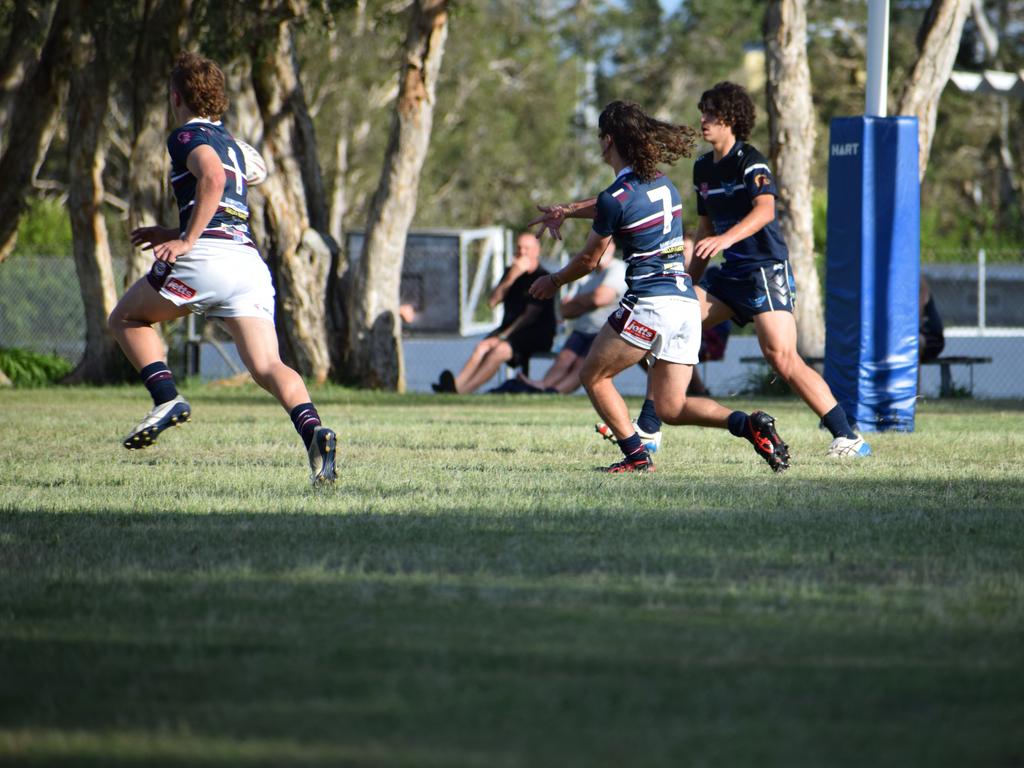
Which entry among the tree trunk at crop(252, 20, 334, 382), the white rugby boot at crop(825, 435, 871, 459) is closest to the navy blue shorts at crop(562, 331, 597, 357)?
the tree trunk at crop(252, 20, 334, 382)

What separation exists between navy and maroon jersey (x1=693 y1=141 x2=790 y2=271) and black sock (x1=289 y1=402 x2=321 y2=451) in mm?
2747

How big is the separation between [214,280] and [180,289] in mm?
174

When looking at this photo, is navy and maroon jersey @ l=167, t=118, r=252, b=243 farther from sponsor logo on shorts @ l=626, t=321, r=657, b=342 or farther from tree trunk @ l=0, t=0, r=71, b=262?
tree trunk @ l=0, t=0, r=71, b=262

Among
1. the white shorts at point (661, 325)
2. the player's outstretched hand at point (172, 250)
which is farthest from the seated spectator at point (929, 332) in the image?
the player's outstretched hand at point (172, 250)

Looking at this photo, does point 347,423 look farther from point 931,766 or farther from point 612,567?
point 931,766

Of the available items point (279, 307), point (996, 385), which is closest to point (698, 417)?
point (279, 307)

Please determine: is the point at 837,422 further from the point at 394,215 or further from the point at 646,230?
the point at 394,215

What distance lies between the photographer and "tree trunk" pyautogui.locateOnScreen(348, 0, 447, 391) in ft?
57.2

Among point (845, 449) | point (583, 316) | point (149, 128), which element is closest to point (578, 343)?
point (583, 316)

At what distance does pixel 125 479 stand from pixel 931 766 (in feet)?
17.4

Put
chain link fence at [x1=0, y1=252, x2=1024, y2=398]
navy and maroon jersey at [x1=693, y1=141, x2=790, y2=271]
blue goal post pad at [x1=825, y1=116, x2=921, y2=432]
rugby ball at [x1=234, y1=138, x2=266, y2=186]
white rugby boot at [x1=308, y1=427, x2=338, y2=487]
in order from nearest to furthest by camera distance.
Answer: white rugby boot at [x1=308, y1=427, x2=338, y2=487], rugby ball at [x1=234, y1=138, x2=266, y2=186], navy and maroon jersey at [x1=693, y1=141, x2=790, y2=271], blue goal post pad at [x1=825, y1=116, x2=921, y2=432], chain link fence at [x1=0, y1=252, x2=1024, y2=398]

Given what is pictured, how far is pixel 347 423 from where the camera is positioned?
11.9 meters

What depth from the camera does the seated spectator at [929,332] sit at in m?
15.5

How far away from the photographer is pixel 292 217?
1803 cm
